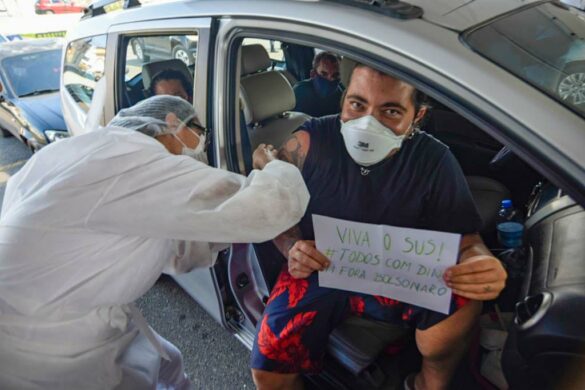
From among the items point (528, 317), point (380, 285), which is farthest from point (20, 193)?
point (528, 317)

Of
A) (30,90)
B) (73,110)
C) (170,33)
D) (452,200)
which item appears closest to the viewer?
(452,200)

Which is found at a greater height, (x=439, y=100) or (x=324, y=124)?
(x=439, y=100)

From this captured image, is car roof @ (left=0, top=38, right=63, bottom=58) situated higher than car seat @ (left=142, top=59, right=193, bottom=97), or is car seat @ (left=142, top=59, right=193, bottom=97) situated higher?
car seat @ (left=142, top=59, right=193, bottom=97)

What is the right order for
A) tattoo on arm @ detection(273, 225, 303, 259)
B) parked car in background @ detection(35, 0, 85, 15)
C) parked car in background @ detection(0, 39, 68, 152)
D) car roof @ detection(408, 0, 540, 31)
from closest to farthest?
car roof @ detection(408, 0, 540, 31)
tattoo on arm @ detection(273, 225, 303, 259)
parked car in background @ detection(0, 39, 68, 152)
parked car in background @ detection(35, 0, 85, 15)

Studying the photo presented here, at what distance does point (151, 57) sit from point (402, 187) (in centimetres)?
133

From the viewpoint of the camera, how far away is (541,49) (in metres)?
0.90

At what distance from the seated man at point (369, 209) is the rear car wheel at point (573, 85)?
40 centimetres

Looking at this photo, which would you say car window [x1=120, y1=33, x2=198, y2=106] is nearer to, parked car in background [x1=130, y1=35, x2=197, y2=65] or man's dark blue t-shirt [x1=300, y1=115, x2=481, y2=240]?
parked car in background [x1=130, y1=35, x2=197, y2=65]

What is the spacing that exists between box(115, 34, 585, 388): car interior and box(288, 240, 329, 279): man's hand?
0.26 m

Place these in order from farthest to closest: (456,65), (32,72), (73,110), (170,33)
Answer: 1. (32,72)
2. (73,110)
3. (170,33)
4. (456,65)

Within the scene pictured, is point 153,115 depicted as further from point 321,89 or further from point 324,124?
point 321,89

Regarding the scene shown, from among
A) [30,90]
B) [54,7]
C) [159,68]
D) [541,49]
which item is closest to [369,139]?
[541,49]

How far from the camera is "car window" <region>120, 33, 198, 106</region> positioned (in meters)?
1.50

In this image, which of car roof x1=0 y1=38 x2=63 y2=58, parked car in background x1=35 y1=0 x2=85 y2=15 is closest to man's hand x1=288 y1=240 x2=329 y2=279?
car roof x1=0 y1=38 x2=63 y2=58
